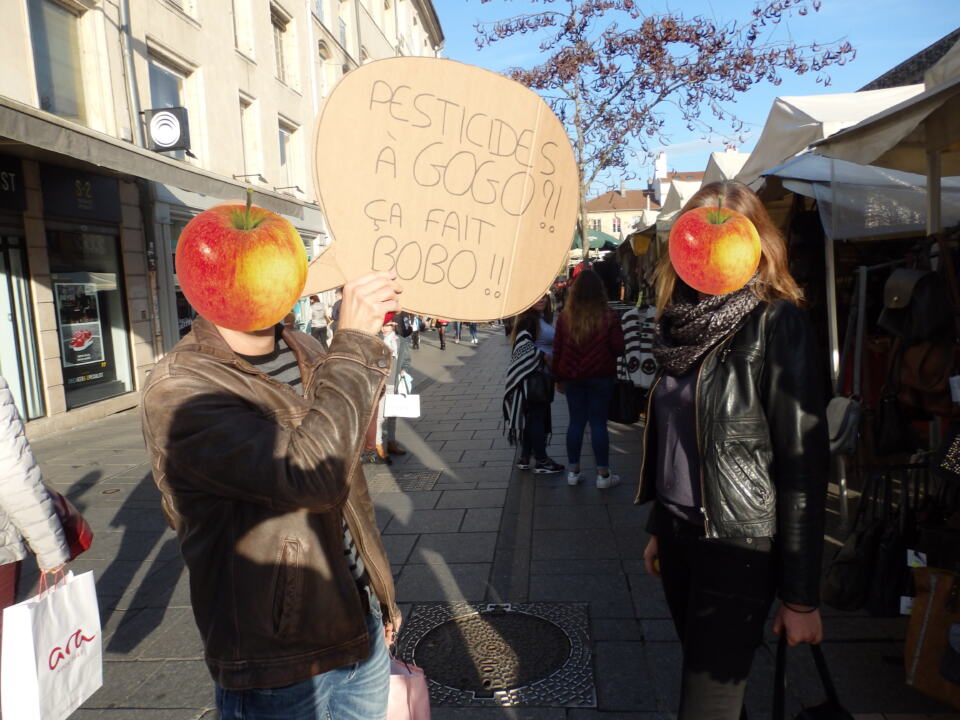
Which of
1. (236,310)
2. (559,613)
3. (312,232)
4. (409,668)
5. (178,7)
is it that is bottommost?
(559,613)

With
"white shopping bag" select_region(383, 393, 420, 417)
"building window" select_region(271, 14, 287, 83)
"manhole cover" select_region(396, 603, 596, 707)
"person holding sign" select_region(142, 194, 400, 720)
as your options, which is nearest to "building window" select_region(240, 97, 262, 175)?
"building window" select_region(271, 14, 287, 83)

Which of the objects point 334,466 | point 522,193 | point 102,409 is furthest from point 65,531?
point 102,409

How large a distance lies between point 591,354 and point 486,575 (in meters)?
2.20

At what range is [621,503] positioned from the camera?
517cm

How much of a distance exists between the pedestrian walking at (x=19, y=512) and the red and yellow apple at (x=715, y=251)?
2.22 meters

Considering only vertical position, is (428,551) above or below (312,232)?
below

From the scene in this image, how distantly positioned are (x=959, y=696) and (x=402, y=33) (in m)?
34.2

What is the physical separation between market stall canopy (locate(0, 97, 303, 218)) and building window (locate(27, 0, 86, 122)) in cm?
147

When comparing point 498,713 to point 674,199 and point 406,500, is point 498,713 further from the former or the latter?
point 674,199

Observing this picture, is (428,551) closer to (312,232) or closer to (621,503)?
(621,503)

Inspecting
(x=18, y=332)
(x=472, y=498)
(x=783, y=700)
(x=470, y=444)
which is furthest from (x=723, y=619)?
(x=18, y=332)

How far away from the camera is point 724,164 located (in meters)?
6.73

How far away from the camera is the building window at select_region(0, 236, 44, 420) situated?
8711mm

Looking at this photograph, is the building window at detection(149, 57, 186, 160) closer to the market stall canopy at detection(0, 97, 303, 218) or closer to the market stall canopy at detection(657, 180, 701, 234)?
the market stall canopy at detection(0, 97, 303, 218)
